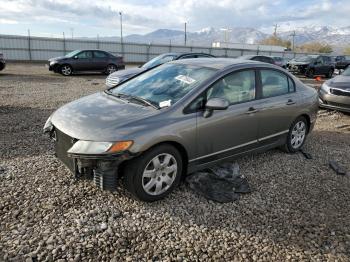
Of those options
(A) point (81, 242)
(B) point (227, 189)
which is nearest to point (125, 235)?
(A) point (81, 242)

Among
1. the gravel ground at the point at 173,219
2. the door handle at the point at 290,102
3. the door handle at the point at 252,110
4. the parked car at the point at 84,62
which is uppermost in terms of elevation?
the parked car at the point at 84,62

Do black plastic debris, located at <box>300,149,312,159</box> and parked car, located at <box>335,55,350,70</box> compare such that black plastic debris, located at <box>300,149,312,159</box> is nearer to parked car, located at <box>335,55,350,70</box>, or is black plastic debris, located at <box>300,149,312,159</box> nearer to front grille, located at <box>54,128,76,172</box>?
front grille, located at <box>54,128,76,172</box>

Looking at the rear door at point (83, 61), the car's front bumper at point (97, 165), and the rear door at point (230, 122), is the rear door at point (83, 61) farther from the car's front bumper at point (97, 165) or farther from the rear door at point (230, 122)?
the car's front bumper at point (97, 165)

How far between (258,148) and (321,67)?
1979 centimetres

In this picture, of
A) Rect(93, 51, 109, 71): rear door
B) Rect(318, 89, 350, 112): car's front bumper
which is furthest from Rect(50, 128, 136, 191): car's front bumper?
Rect(93, 51, 109, 71): rear door

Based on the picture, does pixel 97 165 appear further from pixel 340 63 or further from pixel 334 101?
pixel 340 63

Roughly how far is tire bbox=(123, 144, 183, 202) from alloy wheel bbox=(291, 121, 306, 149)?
8.65 ft

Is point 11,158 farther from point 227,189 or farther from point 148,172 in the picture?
point 227,189

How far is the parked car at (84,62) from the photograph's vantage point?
1664 cm

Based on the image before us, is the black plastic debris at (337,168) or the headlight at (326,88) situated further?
the headlight at (326,88)

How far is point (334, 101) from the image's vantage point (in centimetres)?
858

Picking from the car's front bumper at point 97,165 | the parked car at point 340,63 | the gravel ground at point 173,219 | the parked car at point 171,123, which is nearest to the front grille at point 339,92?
the parked car at point 171,123

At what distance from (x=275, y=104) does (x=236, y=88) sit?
2.89 feet

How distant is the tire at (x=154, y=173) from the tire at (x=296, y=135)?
2.50 m
